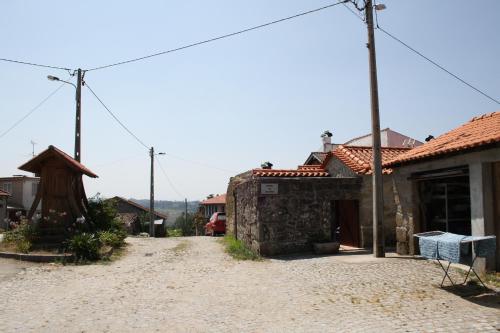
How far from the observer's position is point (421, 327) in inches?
215

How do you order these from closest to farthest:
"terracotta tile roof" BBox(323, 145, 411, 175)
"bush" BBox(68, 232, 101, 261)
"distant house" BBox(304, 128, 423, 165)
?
1. "bush" BBox(68, 232, 101, 261)
2. "terracotta tile roof" BBox(323, 145, 411, 175)
3. "distant house" BBox(304, 128, 423, 165)

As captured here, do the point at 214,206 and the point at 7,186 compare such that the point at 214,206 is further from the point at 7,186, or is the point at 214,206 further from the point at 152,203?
the point at 7,186

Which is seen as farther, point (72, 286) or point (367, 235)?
point (367, 235)

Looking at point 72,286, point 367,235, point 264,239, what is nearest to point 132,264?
point 72,286

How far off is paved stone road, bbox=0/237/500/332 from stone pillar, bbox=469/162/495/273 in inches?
42.0

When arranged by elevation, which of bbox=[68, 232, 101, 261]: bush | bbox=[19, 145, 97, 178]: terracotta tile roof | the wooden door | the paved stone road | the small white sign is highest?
bbox=[19, 145, 97, 178]: terracotta tile roof

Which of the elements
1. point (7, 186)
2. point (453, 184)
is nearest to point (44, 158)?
point (453, 184)

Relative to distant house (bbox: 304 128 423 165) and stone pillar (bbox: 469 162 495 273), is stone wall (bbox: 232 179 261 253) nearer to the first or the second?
stone pillar (bbox: 469 162 495 273)

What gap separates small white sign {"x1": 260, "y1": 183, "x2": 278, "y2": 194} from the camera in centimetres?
1313

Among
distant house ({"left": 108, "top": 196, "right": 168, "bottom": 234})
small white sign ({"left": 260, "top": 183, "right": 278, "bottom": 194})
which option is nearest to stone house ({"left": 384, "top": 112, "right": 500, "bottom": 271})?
small white sign ({"left": 260, "top": 183, "right": 278, "bottom": 194})

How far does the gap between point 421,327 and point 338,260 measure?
6.01m

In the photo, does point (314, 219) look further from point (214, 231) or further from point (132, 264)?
point (214, 231)

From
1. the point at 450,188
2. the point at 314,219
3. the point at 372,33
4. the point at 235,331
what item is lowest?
the point at 235,331

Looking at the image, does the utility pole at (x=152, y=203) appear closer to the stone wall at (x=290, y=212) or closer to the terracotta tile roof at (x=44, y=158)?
the terracotta tile roof at (x=44, y=158)
